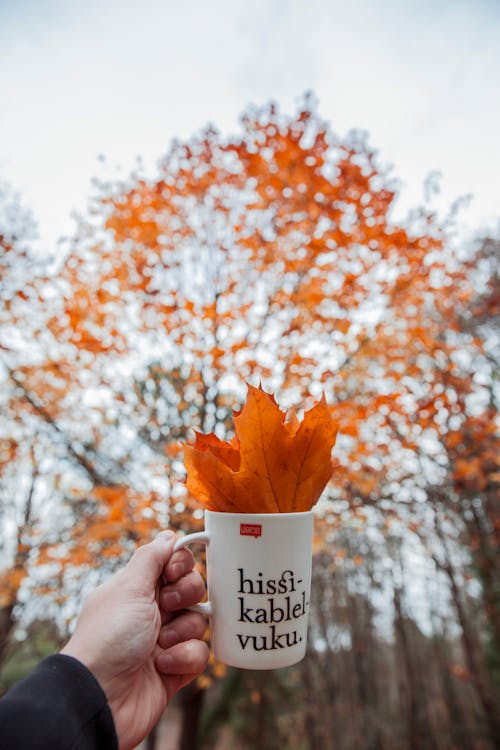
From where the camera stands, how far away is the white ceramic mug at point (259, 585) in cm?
78

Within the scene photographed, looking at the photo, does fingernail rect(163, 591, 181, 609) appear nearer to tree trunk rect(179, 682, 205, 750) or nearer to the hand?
the hand

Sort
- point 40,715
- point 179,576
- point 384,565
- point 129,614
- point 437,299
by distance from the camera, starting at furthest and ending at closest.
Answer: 1. point 384,565
2. point 437,299
3. point 179,576
4. point 129,614
5. point 40,715

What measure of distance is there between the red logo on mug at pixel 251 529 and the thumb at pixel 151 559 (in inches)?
8.9

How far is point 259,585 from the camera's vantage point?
78 centimetres

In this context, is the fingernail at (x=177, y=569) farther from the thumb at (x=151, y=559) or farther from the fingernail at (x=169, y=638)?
the fingernail at (x=169, y=638)

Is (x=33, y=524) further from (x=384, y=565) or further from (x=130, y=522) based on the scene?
(x=384, y=565)

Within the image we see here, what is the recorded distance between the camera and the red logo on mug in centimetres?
77

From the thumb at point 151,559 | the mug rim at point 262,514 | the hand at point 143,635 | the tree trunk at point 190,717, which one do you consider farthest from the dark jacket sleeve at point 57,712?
the tree trunk at point 190,717

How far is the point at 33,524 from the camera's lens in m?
7.56

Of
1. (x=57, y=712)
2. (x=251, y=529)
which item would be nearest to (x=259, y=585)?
(x=251, y=529)

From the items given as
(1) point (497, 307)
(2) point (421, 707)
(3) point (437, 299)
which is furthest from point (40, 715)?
(2) point (421, 707)

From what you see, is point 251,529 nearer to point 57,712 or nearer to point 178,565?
point 178,565

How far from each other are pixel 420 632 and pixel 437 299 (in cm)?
1235

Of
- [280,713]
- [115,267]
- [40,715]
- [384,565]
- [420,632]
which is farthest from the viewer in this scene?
[420,632]
